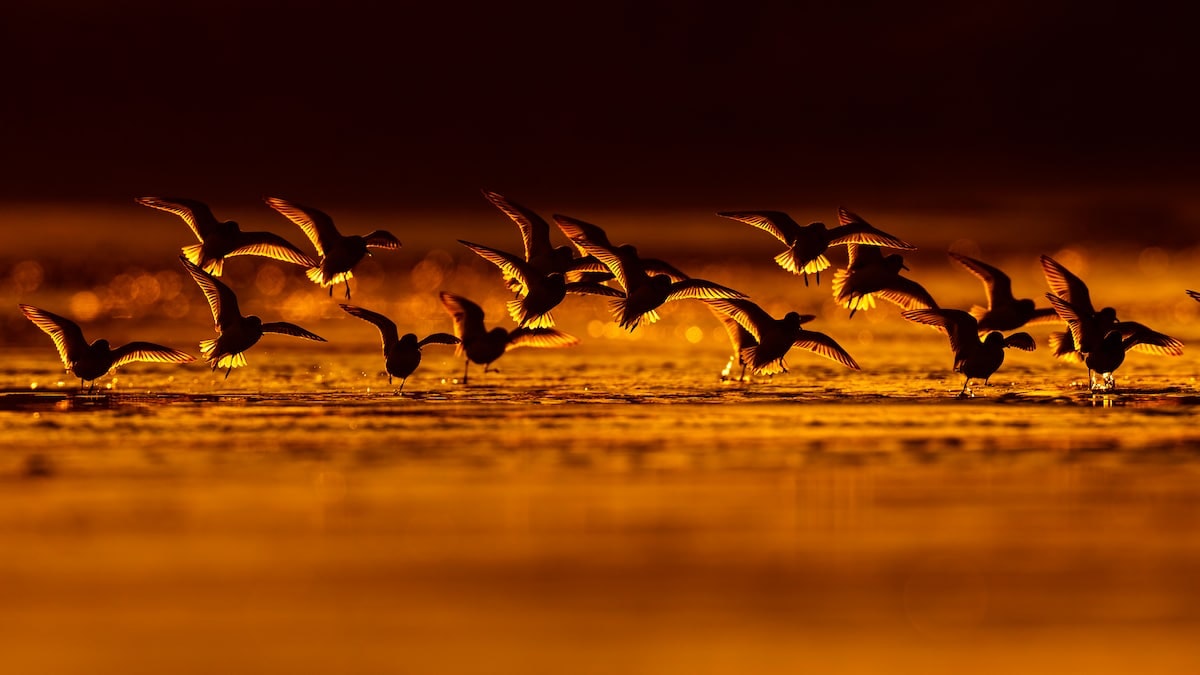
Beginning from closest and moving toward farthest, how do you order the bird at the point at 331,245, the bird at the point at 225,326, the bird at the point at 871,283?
the bird at the point at 225,326 → the bird at the point at 331,245 → the bird at the point at 871,283

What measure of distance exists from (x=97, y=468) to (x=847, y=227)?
10.6 m

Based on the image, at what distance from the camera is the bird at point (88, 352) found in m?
22.8

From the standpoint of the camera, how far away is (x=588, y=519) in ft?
47.9

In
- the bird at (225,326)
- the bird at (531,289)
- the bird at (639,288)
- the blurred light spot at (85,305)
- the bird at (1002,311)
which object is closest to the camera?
the bird at (225,326)

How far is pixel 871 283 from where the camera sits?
83.2 ft

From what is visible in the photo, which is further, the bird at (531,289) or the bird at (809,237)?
the bird at (809,237)

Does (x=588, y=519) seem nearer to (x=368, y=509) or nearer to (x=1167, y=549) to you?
(x=368, y=509)

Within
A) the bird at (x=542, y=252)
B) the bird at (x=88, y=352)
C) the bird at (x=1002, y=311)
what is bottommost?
the bird at (x=88, y=352)

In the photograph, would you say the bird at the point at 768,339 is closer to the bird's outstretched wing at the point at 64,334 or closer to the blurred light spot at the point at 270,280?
the bird's outstretched wing at the point at 64,334

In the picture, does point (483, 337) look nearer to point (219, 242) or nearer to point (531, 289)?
point (531, 289)

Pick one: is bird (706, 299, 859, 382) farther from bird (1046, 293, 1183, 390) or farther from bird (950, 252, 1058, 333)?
bird (1046, 293, 1183, 390)

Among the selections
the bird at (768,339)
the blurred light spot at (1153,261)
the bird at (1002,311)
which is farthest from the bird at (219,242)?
the blurred light spot at (1153,261)

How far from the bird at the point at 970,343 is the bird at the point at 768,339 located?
3.07 feet

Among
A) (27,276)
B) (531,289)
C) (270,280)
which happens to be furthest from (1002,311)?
(27,276)
